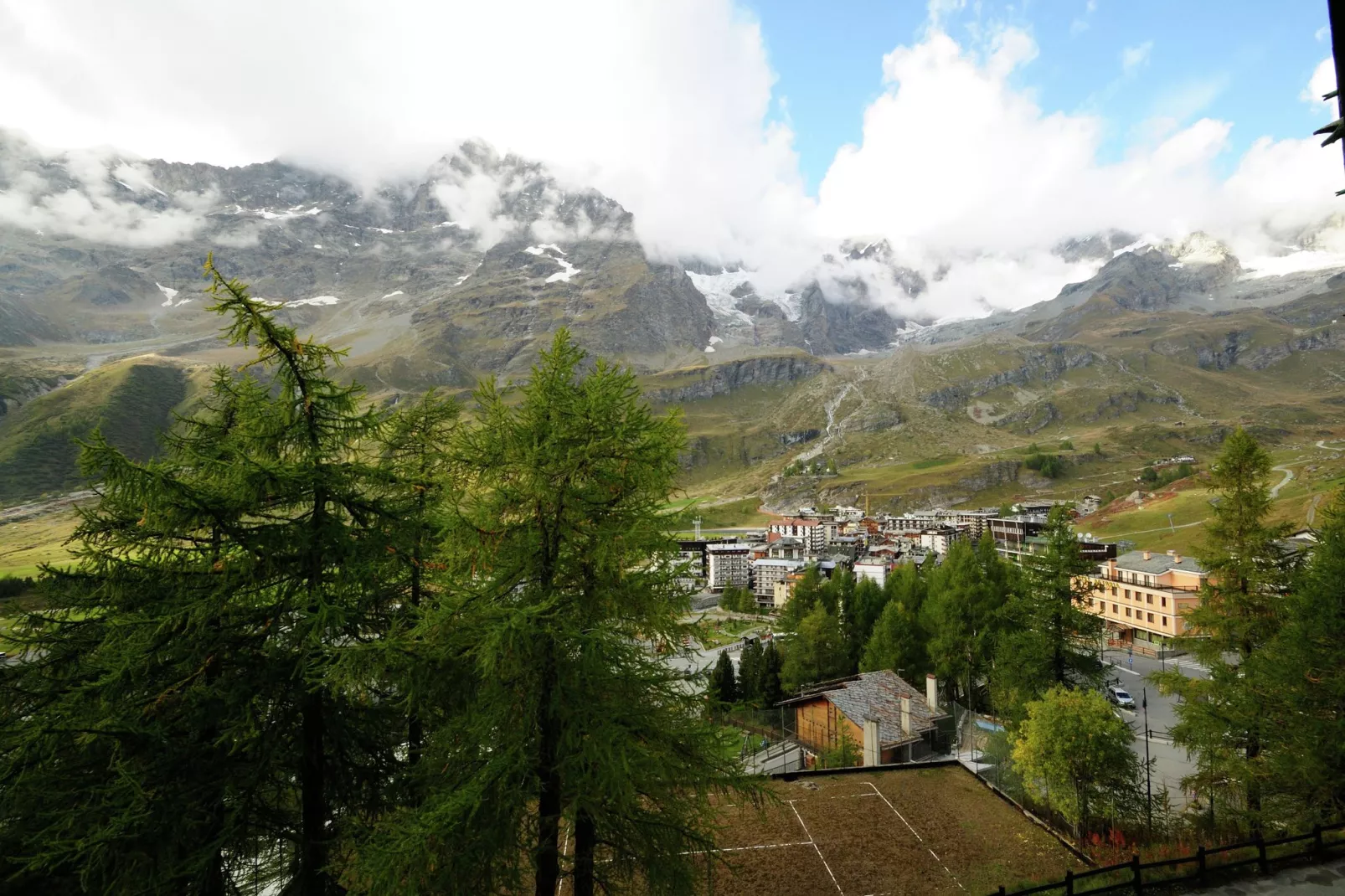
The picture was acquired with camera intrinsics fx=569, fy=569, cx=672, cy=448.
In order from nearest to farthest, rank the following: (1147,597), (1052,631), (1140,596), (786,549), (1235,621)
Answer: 1. (1235,621)
2. (1052,631)
3. (1147,597)
4. (1140,596)
5. (786,549)

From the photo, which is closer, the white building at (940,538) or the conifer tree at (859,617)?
the conifer tree at (859,617)

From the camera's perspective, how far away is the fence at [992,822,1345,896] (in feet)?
37.7

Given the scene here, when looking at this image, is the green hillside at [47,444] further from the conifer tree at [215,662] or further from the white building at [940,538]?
the white building at [940,538]

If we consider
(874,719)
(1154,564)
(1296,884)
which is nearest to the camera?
(1296,884)

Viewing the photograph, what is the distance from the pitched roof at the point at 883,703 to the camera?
28.0 m

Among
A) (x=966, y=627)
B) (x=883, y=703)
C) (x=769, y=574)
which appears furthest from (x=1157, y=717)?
(x=769, y=574)

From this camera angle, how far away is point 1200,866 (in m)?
11.8

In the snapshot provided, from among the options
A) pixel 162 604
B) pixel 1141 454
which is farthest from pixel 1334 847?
pixel 1141 454

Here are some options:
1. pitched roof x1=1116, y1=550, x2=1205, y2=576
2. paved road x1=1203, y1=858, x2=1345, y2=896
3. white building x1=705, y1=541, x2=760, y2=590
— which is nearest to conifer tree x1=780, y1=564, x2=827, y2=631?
paved road x1=1203, y1=858, x2=1345, y2=896

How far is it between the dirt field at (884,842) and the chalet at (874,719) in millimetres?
4329

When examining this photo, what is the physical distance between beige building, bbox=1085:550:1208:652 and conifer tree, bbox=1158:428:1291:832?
46371mm

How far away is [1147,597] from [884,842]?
209 ft

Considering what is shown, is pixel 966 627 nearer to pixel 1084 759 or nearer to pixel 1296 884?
pixel 1084 759

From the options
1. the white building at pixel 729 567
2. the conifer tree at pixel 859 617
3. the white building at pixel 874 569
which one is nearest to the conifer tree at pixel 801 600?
the conifer tree at pixel 859 617
